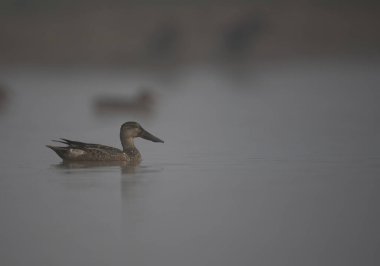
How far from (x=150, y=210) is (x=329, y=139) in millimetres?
4331

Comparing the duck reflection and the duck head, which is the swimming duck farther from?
the duck head

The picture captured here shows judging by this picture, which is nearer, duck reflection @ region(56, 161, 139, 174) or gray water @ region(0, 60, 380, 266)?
gray water @ region(0, 60, 380, 266)

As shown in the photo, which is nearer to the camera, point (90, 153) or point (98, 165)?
point (98, 165)

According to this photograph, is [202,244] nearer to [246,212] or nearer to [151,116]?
[246,212]

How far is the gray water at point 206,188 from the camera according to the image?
482 cm

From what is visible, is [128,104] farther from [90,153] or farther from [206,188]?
[206,188]

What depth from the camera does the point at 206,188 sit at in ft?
21.3

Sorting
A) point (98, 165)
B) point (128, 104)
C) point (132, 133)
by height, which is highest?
point (128, 104)

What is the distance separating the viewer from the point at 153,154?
9055 millimetres

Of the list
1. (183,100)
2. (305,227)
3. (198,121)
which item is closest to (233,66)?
(183,100)

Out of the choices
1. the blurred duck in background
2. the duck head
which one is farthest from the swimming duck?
the blurred duck in background

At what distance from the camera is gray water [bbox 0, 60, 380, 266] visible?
190 inches

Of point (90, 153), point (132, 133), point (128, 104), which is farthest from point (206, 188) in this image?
point (128, 104)

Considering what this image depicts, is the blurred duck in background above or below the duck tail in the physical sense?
above
